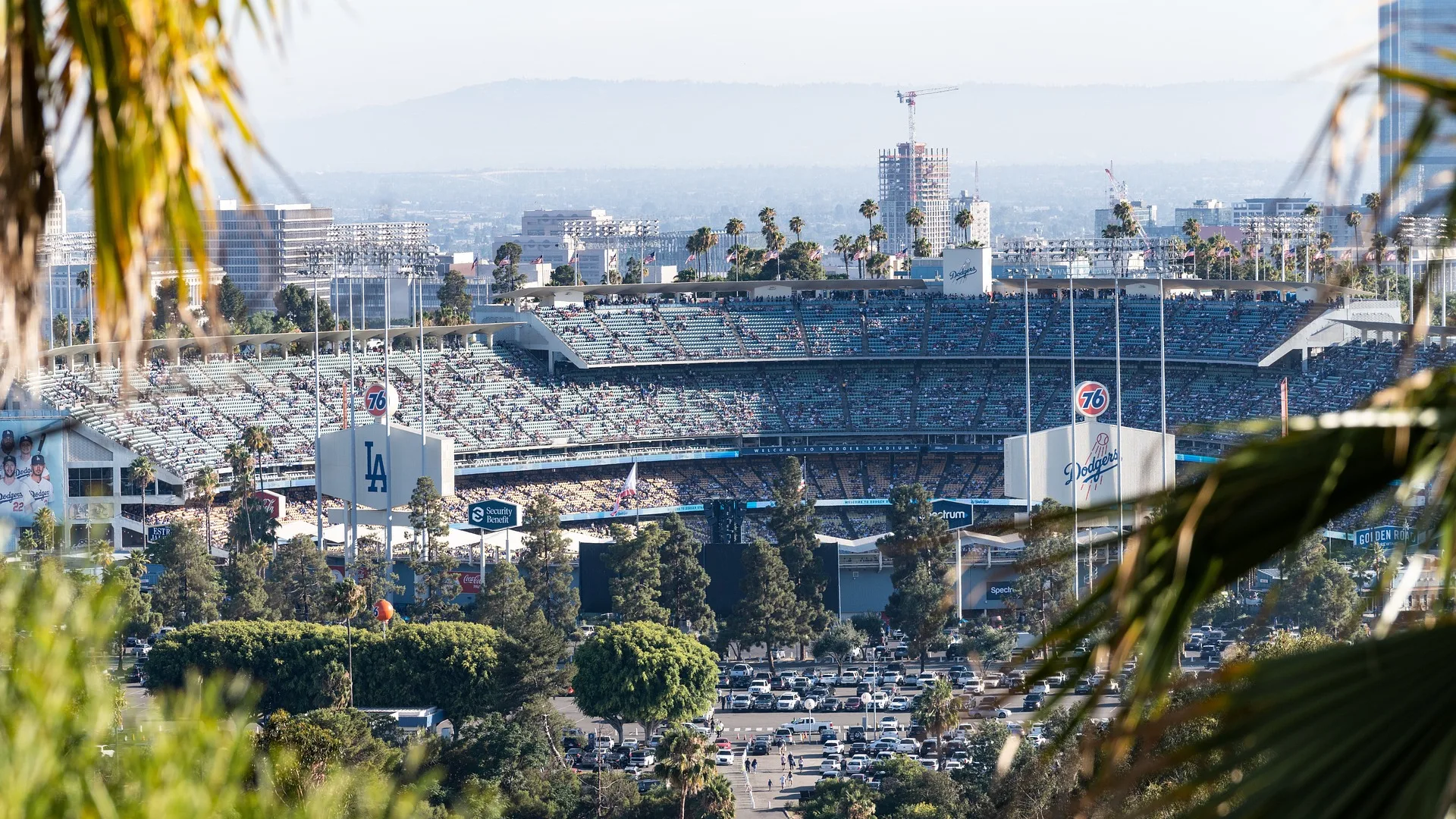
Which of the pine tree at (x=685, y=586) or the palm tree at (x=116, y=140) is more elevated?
the palm tree at (x=116, y=140)

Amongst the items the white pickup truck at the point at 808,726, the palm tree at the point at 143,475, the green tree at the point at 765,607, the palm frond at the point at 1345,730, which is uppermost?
the palm frond at the point at 1345,730

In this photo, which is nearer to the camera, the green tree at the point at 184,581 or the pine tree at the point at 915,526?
the green tree at the point at 184,581

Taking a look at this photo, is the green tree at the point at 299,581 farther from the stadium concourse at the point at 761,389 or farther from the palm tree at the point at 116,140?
the palm tree at the point at 116,140

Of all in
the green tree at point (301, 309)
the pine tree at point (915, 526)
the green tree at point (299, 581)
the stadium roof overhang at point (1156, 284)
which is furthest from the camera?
the green tree at point (301, 309)

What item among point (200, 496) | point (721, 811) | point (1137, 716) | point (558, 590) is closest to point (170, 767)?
point (1137, 716)

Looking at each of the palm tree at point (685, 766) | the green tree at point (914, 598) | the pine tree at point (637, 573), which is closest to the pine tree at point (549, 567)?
the pine tree at point (637, 573)

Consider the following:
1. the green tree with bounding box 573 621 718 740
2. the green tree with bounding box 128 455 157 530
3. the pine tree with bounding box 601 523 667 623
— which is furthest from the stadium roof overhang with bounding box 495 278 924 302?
the green tree with bounding box 573 621 718 740

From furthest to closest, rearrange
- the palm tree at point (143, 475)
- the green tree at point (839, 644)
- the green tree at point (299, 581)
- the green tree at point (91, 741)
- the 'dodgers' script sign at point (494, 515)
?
the palm tree at point (143, 475) < the 'dodgers' script sign at point (494, 515) < the green tree at point (299, 581) < the green tree at point (839, 644) < the green tree at point (91, 741)
